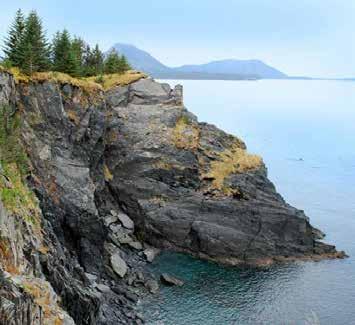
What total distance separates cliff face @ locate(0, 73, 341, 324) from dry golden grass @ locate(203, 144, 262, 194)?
21 cm

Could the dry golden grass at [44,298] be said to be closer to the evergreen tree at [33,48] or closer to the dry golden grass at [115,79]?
A: the evergreen tree at [33,48]

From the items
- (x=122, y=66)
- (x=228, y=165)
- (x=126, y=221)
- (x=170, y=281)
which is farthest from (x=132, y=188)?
(x=122, y=66)

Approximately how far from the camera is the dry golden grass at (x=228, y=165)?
303 feet

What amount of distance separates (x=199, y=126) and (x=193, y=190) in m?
15.0

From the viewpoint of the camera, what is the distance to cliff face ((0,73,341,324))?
67.6 m

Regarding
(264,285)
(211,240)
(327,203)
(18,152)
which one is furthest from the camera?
(327,203)

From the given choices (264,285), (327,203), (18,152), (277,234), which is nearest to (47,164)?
(18,152)

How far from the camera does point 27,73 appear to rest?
72.8 meters

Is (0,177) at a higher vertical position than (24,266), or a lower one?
higher

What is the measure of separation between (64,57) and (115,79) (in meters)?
17.1

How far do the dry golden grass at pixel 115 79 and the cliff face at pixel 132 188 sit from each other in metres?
1.96

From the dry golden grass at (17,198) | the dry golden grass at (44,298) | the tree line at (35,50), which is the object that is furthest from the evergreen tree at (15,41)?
the dry golden grass at (44,298)

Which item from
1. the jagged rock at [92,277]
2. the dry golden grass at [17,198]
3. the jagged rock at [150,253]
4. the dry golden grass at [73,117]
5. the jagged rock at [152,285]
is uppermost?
the dry golden grass at [73,117]

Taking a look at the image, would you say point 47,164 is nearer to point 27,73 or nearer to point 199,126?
point 27,73
